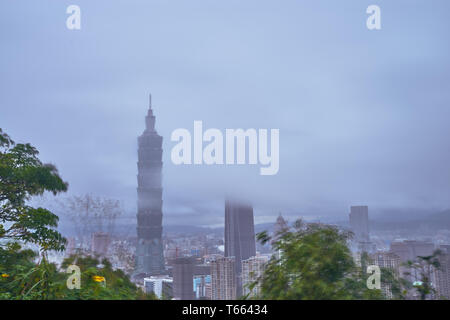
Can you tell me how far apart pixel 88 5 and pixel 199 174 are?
77.3 inches

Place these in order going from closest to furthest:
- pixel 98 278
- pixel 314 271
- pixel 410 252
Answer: pixel 314 271 → pixel 98 278 → pixel 410 252

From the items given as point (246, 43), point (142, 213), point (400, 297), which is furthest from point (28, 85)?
point (400, 297)

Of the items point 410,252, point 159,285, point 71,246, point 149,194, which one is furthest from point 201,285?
point 410,252

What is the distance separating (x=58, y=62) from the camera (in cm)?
376

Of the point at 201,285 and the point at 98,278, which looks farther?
the point at 201,285

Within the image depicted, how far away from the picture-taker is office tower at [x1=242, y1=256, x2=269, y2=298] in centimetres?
291

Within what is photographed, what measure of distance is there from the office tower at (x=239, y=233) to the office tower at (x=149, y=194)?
0.65 metres

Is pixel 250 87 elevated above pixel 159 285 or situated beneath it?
elevated above

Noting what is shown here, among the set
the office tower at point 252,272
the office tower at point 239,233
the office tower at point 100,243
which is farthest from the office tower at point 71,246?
the office tower at point 252,272

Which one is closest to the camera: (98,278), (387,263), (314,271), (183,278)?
(314,271)

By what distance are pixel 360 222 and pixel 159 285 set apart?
6.19 feet

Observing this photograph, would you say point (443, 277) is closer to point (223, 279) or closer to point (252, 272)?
point (252, 272)

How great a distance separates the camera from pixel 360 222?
3.42 metres
